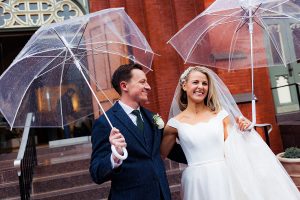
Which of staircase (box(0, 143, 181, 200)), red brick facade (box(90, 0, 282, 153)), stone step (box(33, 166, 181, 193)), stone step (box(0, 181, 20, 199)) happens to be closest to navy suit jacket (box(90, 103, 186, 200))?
staircase (box(0, 143, 181, 200))

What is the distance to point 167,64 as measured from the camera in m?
7.34

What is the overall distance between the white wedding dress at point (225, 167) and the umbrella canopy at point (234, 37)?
1207 millimetres

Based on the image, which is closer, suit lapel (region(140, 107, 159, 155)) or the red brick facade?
suit lapel (region(140, 107, 159, 155))

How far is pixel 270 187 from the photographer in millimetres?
2602

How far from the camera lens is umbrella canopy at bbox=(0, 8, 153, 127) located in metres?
2.52

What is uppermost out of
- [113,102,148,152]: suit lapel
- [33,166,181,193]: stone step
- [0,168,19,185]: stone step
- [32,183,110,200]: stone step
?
[113,102,148,152]: suit lapel

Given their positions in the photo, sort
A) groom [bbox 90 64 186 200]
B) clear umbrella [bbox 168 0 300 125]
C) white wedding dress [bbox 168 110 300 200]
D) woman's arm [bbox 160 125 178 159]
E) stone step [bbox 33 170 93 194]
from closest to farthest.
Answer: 1. groom [bbox 90 64 186 200]
2. white wedding dress [bbox 168 110 300 200]
3. woman's arm [bbox 160 125 178 159]
4. clear umbrella [bbox 168 0 300 125]
5. stone step [bbox 33 170 93 194]

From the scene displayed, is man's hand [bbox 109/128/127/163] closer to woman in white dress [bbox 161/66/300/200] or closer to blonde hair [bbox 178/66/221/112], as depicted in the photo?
woman in white dress [bbox 161/66/300/200]

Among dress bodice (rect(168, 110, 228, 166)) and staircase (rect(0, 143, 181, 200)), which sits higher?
dress bodice (rect(168, 110, 228, 166))

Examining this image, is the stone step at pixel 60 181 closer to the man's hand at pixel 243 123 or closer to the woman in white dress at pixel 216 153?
the woman in white dress at pixel 216 153

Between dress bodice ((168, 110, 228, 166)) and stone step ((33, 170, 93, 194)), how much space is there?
305 centimetres

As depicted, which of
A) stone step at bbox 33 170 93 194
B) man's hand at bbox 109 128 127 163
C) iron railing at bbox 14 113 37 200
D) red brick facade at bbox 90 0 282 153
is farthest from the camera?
red brick facade at bbox 90 0 282 153

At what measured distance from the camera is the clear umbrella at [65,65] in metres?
2.52

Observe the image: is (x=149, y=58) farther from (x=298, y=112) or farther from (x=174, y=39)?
(x=298, y=112)
